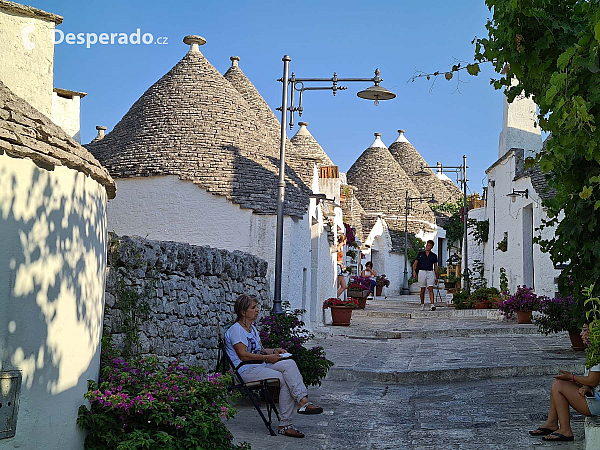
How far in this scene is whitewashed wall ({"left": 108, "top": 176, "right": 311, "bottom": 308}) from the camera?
12922 millimetres

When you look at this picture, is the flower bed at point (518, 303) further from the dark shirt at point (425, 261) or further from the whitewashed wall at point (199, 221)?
the dark shirt at point (425, 261)

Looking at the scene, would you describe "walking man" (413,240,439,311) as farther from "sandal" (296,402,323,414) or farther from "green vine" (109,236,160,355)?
"green vine" (109,236,160,355)

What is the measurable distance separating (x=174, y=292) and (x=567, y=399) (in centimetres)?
370

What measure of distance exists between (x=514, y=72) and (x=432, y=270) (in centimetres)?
1550

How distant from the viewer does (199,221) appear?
13227mm

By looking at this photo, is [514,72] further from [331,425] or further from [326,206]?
[326,206]

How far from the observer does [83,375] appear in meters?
4.62

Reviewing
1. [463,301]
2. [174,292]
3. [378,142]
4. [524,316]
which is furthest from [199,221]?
[378,142]

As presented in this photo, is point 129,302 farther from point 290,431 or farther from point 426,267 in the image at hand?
point 426,267

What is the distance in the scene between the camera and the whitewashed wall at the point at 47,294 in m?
3.83

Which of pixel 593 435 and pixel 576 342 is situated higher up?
pixel 576 342

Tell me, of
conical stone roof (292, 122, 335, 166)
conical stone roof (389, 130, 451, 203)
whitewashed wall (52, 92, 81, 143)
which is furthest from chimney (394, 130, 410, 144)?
whitewashed wall (52, 92, 81, 143)

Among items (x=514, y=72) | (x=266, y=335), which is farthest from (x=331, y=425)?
(x=514, y=72)

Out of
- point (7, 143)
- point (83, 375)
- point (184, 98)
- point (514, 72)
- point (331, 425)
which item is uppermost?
point (184, 98)
